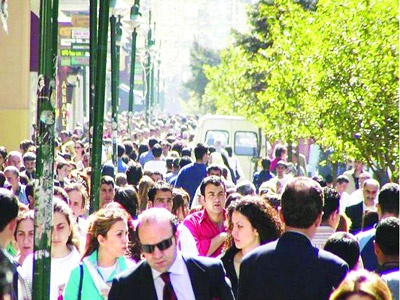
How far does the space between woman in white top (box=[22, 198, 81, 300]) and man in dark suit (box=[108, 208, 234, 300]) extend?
6.73 feet

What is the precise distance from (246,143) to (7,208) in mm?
29314

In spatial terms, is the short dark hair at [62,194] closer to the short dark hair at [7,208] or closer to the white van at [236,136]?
the short dark hair at [7,208]

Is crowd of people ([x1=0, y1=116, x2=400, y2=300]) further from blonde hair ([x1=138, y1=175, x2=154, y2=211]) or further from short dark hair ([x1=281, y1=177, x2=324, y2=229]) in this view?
blonde hair ([x1=138, y1=175, x2=154, y2=211])

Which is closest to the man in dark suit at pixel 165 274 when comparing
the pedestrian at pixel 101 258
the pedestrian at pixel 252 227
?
the pedestrian at pixel 101 258

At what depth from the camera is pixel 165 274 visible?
7.17m

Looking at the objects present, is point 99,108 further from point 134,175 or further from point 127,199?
point 127,199

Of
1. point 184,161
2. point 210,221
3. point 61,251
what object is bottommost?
point 184,161

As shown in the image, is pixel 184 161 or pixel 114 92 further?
pixel 114 92

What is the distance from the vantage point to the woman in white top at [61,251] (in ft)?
30.3

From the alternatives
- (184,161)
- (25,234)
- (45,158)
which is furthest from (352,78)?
(45,158)

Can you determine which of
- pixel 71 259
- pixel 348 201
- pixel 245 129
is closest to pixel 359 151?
pixel 348 201

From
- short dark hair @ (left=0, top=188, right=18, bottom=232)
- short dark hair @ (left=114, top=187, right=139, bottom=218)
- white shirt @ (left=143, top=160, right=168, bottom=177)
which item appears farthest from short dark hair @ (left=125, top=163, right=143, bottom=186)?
short dark hair @ (left=0, top=188, right=18, bottom=232)

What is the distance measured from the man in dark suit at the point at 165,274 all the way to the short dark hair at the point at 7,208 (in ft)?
2.73

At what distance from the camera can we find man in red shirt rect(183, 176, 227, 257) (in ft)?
37.0
